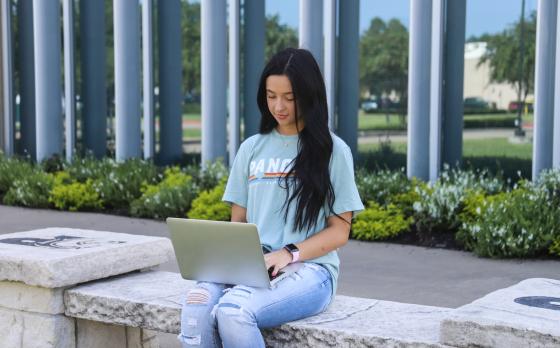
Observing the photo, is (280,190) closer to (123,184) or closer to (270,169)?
(270,169)

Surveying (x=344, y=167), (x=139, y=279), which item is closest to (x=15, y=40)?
(x=139, y=279)

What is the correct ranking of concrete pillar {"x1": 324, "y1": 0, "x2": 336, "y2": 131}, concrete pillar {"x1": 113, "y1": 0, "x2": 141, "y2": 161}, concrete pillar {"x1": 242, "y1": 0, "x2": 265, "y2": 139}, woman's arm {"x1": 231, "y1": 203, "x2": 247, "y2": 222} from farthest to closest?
concrete pillar {"x1": 113, "y1": 0, "x2": 141, "y2": 161} < concrete pillar {"x1": 242, "y1": 0, "x2": 265, "y2": 139} < concrete pillar {"x1": 324, "y1": 0, "x2": 336, "y2": 131} < woman's arm {"x1": 231, "y1": 203, "x2": 247, "y2": 222}

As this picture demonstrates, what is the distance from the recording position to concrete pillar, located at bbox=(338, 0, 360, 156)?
1219 centimetres

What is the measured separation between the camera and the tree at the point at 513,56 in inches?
436

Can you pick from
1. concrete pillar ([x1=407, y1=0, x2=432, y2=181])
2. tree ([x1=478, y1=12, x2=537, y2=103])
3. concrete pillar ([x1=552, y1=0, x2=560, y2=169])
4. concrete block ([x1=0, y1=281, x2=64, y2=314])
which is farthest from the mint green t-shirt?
tree ([x1=478, y1=12, x2=537, y2=103])

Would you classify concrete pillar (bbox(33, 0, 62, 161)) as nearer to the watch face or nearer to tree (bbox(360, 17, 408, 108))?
tree (bbox(360, 17, 408, 108))

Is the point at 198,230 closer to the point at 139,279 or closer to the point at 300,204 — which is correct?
the point at 300,204

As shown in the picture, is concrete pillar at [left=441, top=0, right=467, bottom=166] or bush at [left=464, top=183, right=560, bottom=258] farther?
concrete pillar at [left=441, top=0, right=467, bottom=166]

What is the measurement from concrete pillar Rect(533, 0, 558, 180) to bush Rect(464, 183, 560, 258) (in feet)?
6.43

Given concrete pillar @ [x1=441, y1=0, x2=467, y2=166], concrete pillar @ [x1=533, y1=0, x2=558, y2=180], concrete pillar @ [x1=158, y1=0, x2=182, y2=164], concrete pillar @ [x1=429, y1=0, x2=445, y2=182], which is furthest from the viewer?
concrete pillar @ [x1=158, y1=0, x2=182, y2=164]

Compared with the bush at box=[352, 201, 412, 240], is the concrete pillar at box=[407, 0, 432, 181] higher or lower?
higher

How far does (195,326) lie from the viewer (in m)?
3.62

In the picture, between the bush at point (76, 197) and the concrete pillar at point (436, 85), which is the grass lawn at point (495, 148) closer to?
the concrete pillar at point (436, 85)

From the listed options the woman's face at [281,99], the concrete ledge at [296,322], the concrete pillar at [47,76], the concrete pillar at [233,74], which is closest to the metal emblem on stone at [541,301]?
the concrete ledge at [296,322]
